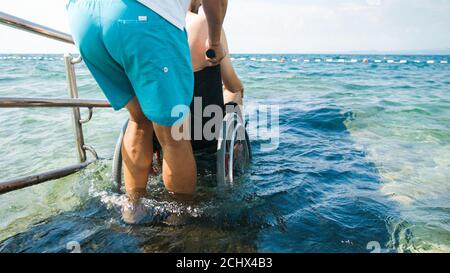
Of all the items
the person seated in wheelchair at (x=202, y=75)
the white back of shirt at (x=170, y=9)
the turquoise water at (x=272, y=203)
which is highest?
the white back of shirt at (x=170, y=9)

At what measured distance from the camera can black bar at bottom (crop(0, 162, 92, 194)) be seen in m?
2.14

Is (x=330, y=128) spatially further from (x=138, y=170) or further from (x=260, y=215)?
(x=138, y=170)

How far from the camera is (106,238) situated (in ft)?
5.98

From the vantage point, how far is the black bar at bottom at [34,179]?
2142mm

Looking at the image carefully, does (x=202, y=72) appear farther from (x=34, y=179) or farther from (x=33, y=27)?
(x=34, y=179)

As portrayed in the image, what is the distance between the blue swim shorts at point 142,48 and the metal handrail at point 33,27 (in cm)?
82

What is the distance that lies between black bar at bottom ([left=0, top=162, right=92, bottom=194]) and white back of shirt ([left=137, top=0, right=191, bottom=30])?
1.55 m

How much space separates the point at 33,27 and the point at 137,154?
1.25 metres

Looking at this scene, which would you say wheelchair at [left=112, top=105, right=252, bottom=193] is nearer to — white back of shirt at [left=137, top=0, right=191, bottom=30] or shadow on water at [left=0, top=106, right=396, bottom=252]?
shadow on water at [left=0, top=106, right=396, bottom=252]

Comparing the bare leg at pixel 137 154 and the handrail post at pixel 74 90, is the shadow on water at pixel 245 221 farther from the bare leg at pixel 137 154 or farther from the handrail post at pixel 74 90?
the handrail post at pixel 74 90

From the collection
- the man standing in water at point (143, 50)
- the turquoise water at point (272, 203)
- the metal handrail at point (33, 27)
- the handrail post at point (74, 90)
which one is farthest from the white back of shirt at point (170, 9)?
the handrail post at point (74, 90)

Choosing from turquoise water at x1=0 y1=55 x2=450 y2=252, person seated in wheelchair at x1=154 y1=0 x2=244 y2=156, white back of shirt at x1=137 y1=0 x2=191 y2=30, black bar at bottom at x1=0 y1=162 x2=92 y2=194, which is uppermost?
white back of shirt at x1=137 y1=0 x2=191 y2=30

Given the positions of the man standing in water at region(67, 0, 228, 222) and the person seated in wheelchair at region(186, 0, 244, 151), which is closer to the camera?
the man standing in water at region(67, 0, 228, 222)

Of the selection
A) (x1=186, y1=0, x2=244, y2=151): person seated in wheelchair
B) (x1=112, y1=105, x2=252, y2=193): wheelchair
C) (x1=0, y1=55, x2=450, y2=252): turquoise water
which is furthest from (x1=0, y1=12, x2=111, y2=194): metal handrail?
(x1=186, y1=0, x2=244, y2=151): person seated in wheelchair
